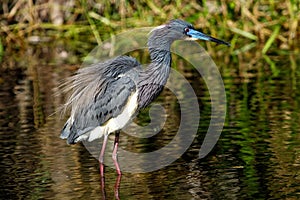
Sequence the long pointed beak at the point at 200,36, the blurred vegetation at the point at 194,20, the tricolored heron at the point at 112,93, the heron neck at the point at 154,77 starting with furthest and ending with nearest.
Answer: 1. the blurred vegetation at the point at 194,20
2. the long pointed beak at the point at 200,36
3. the heron neck at the point at 154,77
4. the tricolored heron at the point at 112,93

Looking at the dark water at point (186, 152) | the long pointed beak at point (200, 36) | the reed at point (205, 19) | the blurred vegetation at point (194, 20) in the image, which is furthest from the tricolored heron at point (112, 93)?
the reed at point (205, 19)

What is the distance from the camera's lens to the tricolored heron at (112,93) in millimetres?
8414

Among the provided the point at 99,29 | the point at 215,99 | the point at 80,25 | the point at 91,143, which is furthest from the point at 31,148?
the point at 80,25

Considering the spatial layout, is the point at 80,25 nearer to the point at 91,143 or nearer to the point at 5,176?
the point at 91,143

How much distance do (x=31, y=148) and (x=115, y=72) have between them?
4.65 feet

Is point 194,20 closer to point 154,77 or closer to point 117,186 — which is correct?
point 154,77

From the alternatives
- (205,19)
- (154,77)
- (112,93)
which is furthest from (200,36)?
(205,19)

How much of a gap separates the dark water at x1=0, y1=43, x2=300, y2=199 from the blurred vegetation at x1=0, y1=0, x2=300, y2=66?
6.52 ft

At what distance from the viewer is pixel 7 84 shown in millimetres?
13172

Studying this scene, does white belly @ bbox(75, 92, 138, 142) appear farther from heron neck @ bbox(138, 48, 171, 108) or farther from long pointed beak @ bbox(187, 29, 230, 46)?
long pointed beak @ bbox(187, 29, 230, 46)

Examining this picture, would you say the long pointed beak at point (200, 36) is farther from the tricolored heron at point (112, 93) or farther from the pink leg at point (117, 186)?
the pink leg at point (117, 186)

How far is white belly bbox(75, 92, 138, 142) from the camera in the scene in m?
8.43

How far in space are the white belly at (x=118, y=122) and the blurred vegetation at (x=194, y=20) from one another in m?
5.89

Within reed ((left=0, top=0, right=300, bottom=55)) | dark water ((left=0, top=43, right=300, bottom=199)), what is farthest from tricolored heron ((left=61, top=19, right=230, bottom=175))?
reed ((left=0, top=0, right=300, bottom=55))
